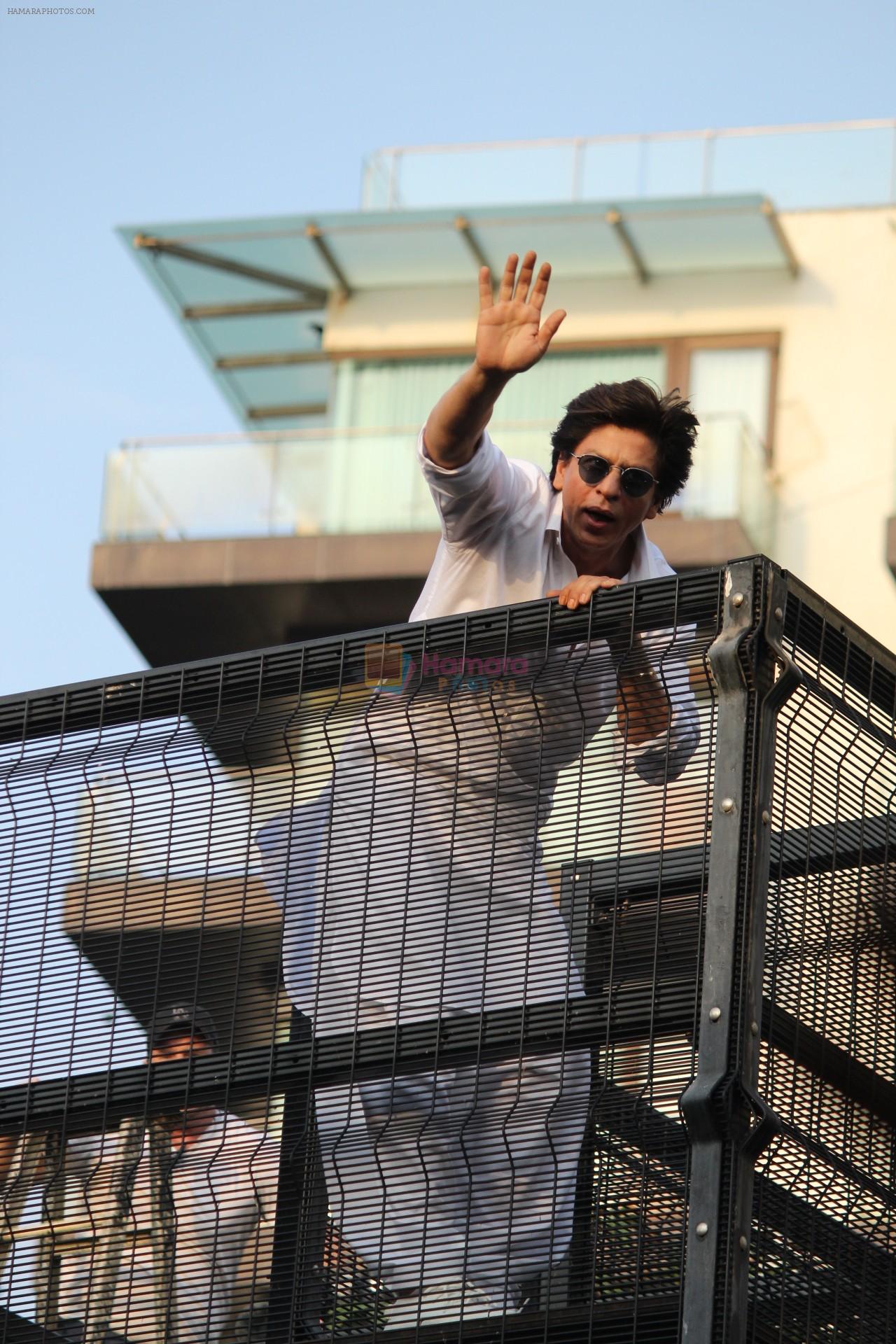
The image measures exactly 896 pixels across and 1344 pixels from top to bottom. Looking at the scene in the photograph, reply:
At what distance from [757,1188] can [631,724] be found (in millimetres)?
969

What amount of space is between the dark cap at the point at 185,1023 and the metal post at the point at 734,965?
4.00 feet

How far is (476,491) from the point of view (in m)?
5.19

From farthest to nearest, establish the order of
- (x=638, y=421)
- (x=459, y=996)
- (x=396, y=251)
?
(x=396, y=251) → (x=638, y=421) → (x=459, y=996)

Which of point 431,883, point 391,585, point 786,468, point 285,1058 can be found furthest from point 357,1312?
point 786,468

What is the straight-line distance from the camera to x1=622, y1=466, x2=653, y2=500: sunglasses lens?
5.39 metres

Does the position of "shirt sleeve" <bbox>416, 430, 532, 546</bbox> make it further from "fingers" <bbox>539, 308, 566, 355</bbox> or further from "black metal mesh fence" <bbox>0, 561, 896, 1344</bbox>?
"black metal mesh fence" <bbox>0, 561, 896, 1344</bbox>

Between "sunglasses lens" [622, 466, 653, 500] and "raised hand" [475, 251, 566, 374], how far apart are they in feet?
1.31

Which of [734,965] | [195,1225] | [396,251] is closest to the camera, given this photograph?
[734,965]

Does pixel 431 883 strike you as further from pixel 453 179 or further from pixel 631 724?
pixel 453 179

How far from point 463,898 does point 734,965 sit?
2.36 feet

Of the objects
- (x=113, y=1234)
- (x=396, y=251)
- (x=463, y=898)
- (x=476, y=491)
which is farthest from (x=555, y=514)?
(x=396, y=251)

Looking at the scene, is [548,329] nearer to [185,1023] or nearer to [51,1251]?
[185,1023]

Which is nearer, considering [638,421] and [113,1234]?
[113,1234]

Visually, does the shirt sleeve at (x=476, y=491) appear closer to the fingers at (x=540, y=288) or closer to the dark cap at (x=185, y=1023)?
the fingers at (x=540, y=288)
